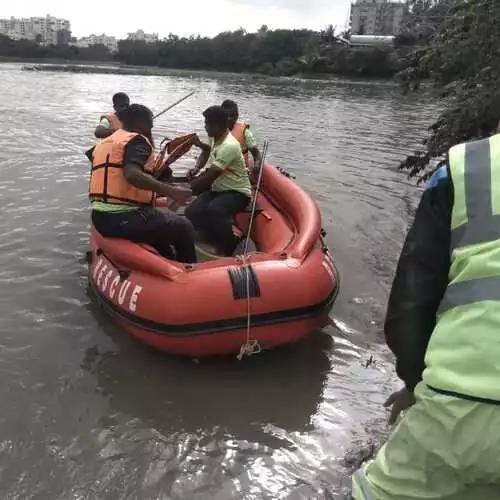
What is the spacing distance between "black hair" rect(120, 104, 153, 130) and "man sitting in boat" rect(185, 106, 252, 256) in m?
0.79

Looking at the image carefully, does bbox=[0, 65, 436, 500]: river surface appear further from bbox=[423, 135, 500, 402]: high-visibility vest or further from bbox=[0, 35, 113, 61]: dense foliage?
bbox=[0, 35, 113, 61]: dense foliage

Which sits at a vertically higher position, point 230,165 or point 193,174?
point 230,165

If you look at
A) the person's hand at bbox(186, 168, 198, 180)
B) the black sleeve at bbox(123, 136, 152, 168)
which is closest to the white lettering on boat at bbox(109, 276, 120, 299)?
the black sleeve at bbox(123, 136, 152, 168)

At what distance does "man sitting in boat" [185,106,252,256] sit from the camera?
470 centimetres

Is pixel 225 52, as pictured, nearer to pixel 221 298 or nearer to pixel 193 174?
pixel 193 174

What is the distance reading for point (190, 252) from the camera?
14.0ft

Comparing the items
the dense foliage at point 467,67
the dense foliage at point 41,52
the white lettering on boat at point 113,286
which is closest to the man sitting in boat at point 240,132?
the dense foliage at point 467,67

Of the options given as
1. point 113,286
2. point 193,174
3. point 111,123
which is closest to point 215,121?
point 193,174

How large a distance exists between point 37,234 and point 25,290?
1471 millimetres

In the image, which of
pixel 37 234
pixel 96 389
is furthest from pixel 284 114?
pixel 96 389

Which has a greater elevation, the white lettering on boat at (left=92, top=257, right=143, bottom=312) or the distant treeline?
the distant treeline

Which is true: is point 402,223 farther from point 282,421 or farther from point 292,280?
point 282,421

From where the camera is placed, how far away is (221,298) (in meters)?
3.38

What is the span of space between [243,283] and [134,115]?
4.82 ft
